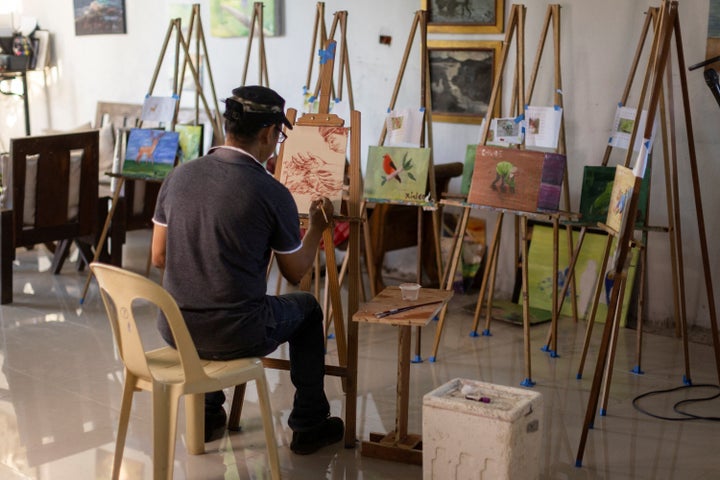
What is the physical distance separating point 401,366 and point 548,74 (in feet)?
8.66

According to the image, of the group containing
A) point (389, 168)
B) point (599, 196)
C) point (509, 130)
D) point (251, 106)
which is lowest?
point (599, 196)

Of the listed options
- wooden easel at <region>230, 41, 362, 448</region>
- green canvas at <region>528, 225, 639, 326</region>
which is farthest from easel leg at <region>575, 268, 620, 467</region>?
green canvas at <region>528, 225, 639, 326</region>

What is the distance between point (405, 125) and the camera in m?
4.52

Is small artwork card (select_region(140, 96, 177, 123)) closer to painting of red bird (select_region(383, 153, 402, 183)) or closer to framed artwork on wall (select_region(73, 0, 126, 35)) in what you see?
painting of red bird (select_region(383, 153, 402, 183))

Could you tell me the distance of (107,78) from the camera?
8.30 meters

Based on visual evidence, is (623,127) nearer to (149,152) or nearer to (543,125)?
(543,125)

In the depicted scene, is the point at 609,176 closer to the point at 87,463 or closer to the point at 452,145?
the point at 452,145

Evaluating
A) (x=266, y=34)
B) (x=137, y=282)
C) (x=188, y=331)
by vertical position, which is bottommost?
(x=188, y=331)

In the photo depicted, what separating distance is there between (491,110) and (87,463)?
2.32 m

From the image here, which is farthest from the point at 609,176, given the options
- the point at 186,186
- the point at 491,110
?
the point at 186,186

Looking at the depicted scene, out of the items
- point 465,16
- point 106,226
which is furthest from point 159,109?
point 465,16

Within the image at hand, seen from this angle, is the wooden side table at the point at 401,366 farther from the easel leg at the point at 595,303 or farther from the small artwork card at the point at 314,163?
the easel leg at the point at 595,303

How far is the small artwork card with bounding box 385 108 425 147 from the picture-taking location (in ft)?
14.6

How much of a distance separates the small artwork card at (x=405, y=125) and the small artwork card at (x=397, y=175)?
19 centimetres
